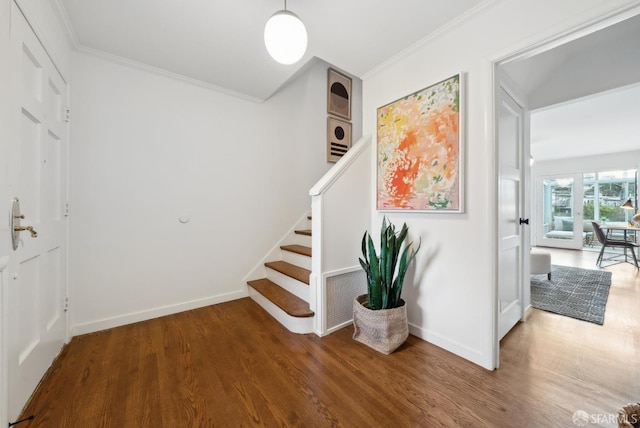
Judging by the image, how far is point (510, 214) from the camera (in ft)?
6.19

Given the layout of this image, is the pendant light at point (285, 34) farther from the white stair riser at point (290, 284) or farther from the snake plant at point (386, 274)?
the white stair riser at point (290, 284)

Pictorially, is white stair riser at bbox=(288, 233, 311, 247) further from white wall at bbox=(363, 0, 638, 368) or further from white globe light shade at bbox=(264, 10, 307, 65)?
white globe light shade at bbox=(264, 10, 307, 65)

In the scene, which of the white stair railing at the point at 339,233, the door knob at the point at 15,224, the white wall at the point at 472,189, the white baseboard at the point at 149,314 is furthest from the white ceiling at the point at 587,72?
the white baseboard at the point at 149,314

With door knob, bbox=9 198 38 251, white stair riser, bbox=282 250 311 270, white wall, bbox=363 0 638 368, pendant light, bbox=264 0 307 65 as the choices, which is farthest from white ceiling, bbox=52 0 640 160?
white stair riser, bbox=282 250 311 270

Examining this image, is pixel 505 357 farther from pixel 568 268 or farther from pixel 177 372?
pixel 568 268

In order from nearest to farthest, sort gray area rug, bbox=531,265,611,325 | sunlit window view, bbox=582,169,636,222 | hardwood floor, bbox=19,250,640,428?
1. hardwood floor, bbox=19,250,640,428
2. gray area rug, bbox=531,265,611,325
3. sunlit window view, bbox=582,169,636,222

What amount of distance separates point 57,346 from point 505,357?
3.00 m

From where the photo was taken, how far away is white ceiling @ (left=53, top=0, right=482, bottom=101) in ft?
4.86

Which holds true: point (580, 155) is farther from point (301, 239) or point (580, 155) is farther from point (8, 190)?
point (8, 190)

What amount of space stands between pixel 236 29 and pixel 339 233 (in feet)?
5.50

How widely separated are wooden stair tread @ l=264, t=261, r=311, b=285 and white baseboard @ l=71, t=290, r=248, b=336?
1.46ft

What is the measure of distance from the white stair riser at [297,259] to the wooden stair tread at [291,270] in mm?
40

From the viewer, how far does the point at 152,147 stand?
213cm

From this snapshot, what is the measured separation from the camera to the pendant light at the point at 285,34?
1.30m
